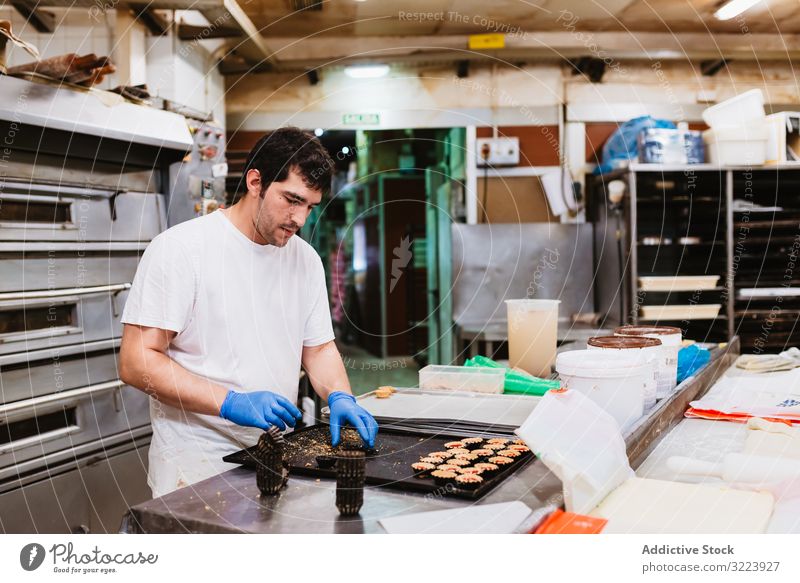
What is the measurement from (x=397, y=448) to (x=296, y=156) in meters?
0.83

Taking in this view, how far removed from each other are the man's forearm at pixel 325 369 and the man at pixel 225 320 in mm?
23

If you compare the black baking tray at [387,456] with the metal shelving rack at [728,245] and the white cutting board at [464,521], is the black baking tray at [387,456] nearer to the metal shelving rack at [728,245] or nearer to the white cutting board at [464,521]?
the white cutting board at [464,521]

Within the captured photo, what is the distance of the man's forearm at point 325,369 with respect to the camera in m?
2.08

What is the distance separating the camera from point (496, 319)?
4.84m

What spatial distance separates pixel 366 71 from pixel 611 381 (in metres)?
3.96

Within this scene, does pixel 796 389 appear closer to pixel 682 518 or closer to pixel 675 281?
pixel 682 518

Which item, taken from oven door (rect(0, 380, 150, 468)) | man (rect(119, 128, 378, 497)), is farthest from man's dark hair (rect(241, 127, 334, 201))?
oven door (rect(0, 380, 150, 468))

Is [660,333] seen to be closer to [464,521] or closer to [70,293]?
[464,521]

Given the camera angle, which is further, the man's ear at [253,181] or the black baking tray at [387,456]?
the man's ear at [253,181]

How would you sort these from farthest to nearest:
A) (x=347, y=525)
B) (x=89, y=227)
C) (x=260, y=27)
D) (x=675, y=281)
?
(x=260, y=27) → (x=675, y=281) → (x=89, y=227) → (x=347, y=525)

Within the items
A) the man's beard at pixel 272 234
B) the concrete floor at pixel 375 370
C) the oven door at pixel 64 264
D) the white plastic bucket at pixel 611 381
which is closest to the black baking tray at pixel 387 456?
the white plastic bucket at pixel 611 381

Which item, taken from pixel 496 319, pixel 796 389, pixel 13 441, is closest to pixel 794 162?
pixel 496 319

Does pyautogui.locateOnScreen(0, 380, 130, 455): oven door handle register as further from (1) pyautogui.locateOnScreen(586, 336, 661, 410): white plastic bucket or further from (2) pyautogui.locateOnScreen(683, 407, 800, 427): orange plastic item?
(2) pyautogui.locateOnScreen(683, 407, 800, 427): orange plastic item

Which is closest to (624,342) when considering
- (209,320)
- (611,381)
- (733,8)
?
(611,381)
